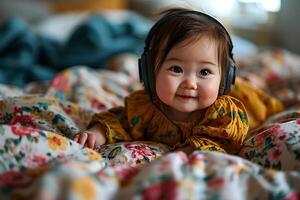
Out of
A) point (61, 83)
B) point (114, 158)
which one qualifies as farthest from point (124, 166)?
point (61, 83)

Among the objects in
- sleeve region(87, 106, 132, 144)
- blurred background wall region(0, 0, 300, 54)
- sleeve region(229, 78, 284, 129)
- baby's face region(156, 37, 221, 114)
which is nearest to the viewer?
baby's face region(156, 37, 221, 114)

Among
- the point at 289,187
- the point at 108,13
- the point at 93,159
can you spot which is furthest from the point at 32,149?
the point at 108,13

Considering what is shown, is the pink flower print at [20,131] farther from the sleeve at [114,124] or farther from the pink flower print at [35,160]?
the sleeve at [114,124]

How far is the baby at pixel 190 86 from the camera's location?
95 cm

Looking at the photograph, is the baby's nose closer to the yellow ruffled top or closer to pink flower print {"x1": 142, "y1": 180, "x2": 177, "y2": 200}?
the yellow ruffled top

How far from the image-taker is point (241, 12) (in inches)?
111

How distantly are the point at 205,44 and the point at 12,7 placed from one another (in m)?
1.98

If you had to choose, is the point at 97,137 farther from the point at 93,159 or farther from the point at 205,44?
the point at 205,44

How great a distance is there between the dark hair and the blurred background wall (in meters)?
1.53

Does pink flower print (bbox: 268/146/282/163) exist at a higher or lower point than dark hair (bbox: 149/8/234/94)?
lower

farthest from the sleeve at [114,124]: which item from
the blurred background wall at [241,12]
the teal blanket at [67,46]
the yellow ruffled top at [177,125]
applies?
the blurred background wall at [241,12]

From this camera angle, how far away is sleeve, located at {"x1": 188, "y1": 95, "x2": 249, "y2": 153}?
3.16 feet

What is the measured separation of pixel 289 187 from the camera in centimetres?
75

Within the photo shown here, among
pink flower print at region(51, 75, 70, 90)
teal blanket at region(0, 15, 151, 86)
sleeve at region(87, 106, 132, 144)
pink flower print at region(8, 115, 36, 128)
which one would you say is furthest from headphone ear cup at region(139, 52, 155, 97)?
teal blanket at region(0, 15, 151, 86)
